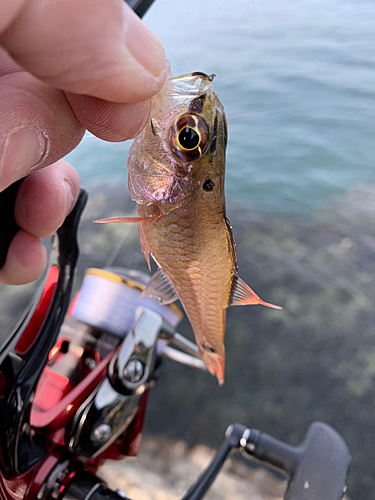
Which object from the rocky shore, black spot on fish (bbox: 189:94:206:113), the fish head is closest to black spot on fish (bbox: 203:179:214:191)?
the fish head

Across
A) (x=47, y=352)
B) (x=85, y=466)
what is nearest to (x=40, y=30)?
(x=47, y=352)

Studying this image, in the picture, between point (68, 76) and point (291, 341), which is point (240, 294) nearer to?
point (68, 76)

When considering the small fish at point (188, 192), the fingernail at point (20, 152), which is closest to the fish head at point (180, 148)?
the small fish at point (188, 192)

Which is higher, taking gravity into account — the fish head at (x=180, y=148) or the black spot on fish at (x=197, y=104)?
the black spot on fish at (x=197, y=104)

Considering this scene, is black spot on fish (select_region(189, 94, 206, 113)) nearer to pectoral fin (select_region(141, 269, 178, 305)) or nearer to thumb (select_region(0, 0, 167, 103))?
thumb (select_region(0, 0, 167, 103))

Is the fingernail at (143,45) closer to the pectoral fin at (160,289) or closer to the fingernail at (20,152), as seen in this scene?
the fingernail at (20,152)

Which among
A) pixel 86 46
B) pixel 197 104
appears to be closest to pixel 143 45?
pixel 86 46
